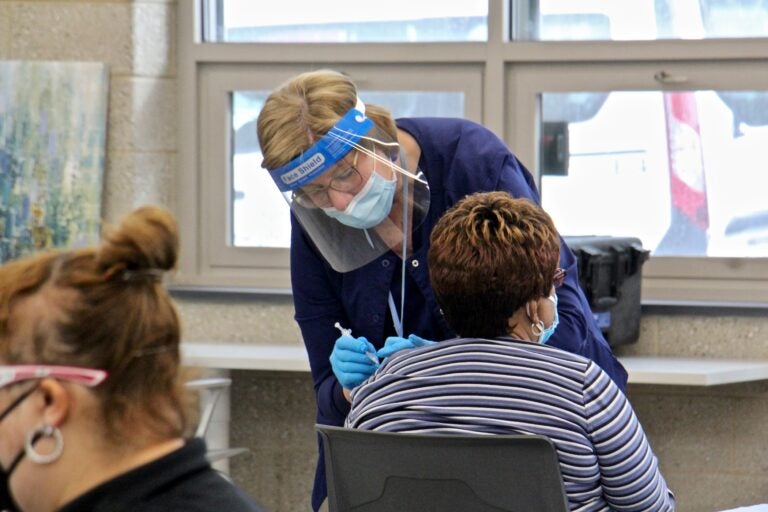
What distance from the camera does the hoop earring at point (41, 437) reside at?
3.29ft

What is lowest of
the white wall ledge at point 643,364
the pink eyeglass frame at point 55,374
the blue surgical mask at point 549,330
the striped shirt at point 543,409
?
the white wall ledge at point 643,364

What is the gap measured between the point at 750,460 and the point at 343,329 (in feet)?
5.18

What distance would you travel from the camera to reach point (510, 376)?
5.09ft

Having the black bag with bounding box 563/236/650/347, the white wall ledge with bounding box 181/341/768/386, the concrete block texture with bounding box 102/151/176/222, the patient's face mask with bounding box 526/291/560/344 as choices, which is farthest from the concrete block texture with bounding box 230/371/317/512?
the patient's face mask with bounding box 526/291/560/344

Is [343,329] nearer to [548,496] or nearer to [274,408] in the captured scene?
[548,496]

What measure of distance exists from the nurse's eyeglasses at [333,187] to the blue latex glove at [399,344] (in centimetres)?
24

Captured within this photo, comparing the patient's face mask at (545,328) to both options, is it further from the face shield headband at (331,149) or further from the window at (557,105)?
the window at (557,105)

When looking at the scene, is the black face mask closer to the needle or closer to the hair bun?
the hair bun

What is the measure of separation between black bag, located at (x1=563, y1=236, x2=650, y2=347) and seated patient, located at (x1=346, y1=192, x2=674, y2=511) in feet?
3.83

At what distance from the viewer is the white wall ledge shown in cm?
272

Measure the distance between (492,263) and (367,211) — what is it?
0.91 feet

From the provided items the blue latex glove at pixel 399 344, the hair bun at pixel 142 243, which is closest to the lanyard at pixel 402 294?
the blue latex glove at pixel 399 344

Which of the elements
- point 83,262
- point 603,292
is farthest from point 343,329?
point 603,292

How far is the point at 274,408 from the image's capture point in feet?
10.9
